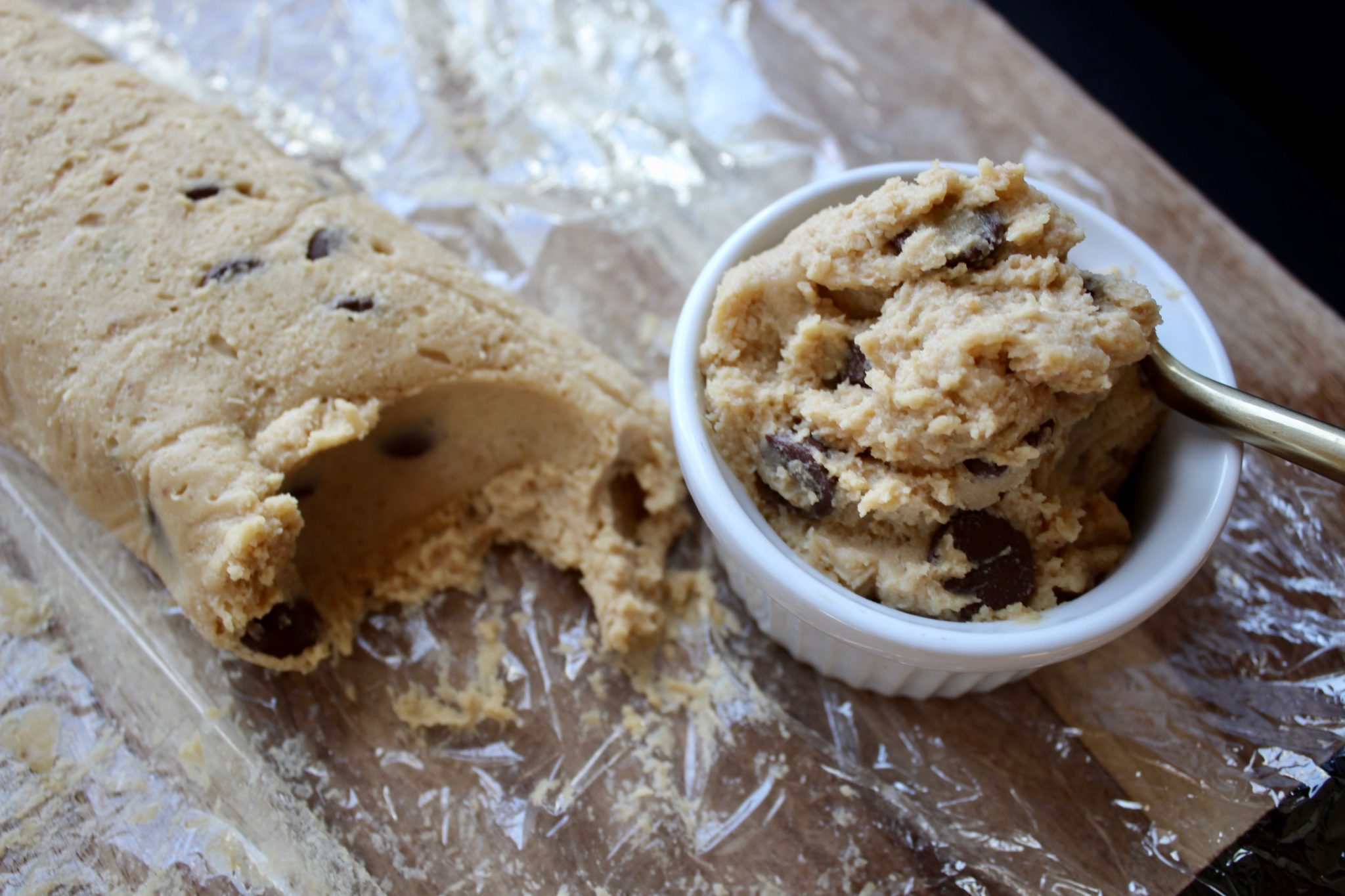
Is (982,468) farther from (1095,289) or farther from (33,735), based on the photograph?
(33,735)

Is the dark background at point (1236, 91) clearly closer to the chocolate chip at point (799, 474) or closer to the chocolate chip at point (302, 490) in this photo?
the chocolate chip at point (799, 474)

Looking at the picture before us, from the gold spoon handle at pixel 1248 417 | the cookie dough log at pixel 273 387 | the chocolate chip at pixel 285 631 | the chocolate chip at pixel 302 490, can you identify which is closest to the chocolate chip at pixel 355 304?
the cookie dough log at pixel 273 387

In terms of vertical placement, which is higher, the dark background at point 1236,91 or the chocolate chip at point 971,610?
the dark background at point 1236,91

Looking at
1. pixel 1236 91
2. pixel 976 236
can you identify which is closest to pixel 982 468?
pixel 976 236

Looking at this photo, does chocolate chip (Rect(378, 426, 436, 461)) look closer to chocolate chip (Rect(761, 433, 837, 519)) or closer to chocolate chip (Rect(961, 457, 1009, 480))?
chocolate chip (Rect(761, 433, 837, 519))

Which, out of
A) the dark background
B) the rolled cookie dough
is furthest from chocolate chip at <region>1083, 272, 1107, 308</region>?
the dark background

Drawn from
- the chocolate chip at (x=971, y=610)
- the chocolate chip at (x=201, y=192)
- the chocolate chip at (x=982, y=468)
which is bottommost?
the chocolate chip at (x=201, y=192)
